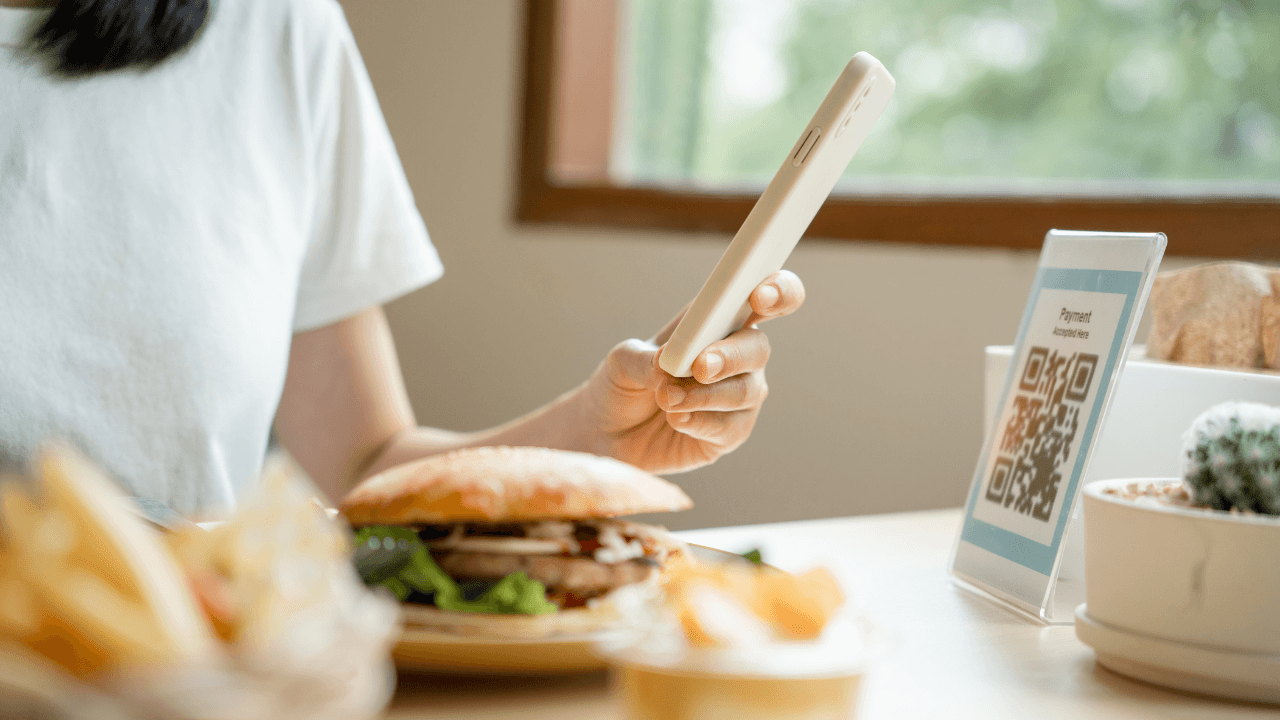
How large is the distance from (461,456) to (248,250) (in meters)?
0.57

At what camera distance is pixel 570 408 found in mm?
880

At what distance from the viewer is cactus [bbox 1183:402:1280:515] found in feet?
1.53

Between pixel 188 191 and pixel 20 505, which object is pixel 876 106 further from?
pixel 188 191

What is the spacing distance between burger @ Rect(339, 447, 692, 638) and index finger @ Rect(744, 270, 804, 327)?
0.18 meters

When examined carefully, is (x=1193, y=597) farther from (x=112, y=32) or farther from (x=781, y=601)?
(x=112, y=32)

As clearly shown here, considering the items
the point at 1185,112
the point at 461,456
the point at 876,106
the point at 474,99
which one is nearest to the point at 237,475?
the point at 461,456

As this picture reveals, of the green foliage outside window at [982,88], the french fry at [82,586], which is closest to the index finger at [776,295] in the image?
the french fry at [82,586]

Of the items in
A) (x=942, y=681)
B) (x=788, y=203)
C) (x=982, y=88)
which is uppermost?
(x=982, y=88)

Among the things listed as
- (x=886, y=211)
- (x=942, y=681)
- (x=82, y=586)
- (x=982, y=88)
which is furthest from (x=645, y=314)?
(x=82, y=586)

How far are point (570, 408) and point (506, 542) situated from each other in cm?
41

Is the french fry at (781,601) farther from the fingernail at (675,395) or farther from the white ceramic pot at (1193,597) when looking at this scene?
the fingernail at (675,395)

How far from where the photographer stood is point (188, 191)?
962 mm

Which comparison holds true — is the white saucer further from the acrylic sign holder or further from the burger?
the burger

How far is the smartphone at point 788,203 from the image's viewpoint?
0.56 m
